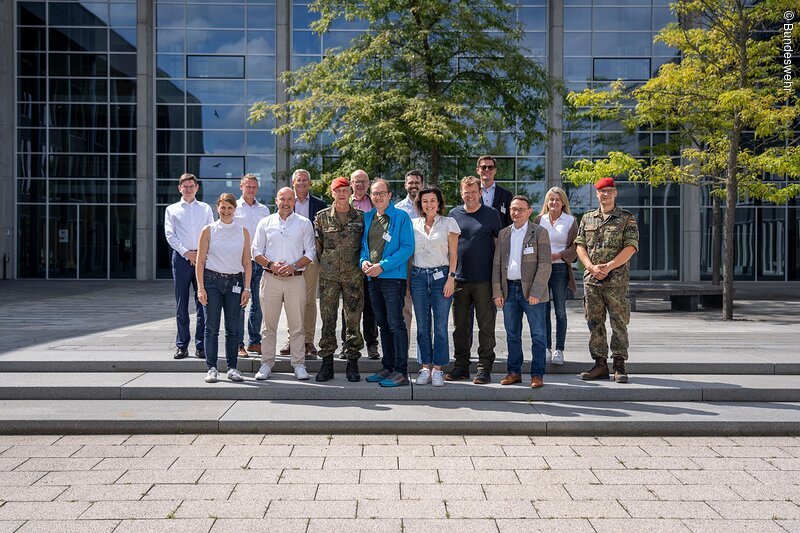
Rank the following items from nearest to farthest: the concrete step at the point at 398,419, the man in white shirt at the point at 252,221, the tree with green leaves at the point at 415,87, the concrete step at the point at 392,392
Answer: the concrete step at the point at 398,419, the concrete step at the point at 392,392, the man in white shirt at the point at 252,221, the tree with green leaves at the point at 415,87

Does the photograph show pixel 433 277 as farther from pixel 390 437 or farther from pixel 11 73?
pixel 11 73

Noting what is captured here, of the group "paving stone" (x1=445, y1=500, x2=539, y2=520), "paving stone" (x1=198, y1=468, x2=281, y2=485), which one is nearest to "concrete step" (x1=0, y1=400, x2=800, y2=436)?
"paving stone" (x1=198, y1=468, x2=281, y2=485)

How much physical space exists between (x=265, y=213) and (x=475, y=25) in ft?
33.3

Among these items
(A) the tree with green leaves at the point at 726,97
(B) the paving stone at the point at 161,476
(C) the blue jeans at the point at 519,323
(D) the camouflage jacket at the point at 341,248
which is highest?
(A) the tree with green leaves at the point at 726,97

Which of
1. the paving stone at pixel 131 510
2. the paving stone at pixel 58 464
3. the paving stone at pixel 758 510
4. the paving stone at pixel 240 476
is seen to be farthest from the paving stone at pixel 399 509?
the paving stone at pixel 58 464

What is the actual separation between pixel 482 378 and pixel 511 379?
0.94ft

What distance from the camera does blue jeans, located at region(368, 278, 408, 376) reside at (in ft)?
21.6

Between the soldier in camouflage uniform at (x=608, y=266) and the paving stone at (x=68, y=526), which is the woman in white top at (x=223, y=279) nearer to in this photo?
the paving stone at (x=68, y=526)

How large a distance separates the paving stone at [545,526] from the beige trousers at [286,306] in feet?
11.8

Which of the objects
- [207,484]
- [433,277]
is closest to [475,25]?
[433,277]

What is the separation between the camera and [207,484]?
439cm

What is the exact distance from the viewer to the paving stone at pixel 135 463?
4754 mm

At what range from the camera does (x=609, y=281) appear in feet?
22.3

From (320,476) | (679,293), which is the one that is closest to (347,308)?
(320,476)
